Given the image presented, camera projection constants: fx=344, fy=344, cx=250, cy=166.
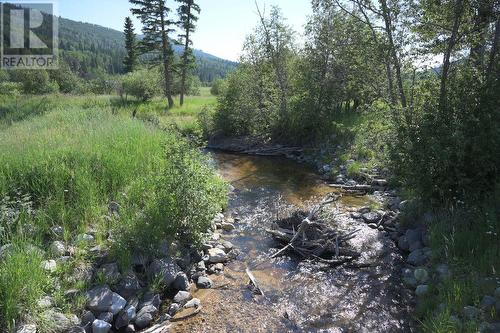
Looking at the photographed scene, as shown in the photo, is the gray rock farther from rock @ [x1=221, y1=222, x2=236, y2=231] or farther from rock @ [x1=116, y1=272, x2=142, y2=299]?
rock @ [x1=221, y1=222, x2=236, y2=231]

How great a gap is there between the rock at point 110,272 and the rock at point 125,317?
663 mm

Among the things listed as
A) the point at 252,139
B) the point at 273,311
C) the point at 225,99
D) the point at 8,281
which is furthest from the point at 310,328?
the point at 225,99

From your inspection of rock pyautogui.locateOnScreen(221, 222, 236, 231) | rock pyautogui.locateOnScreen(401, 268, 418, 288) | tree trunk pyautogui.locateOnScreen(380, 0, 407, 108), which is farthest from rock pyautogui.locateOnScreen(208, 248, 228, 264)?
tree trunk pyautogui.locateOnScreen(380, 0, 407, 108)

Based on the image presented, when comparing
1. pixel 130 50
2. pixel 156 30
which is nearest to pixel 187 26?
pixel 156 30

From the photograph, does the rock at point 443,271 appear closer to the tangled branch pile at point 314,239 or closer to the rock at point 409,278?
the rock at point 409,278

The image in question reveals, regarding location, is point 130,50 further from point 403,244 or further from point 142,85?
point 403,244

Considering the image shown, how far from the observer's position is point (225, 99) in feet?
78.5

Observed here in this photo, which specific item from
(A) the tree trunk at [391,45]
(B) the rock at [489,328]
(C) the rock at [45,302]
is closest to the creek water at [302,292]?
(B) the rock at [489,328]

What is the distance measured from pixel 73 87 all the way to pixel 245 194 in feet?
165

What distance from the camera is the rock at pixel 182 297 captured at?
6.16m

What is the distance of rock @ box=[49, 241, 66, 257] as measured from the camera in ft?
20.1

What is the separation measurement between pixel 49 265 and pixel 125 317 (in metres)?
1.57

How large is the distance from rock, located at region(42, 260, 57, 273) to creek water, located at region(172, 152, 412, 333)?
227 cm

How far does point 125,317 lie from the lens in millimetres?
5582
